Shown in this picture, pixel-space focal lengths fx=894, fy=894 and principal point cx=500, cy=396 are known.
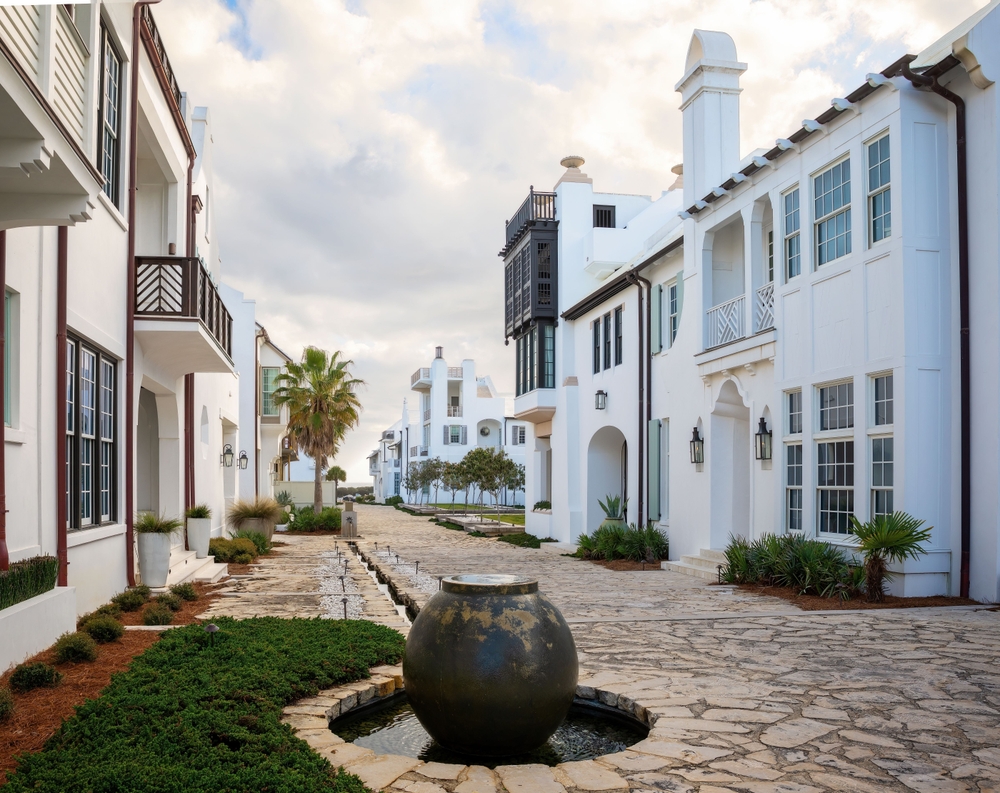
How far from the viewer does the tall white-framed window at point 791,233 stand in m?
14.5

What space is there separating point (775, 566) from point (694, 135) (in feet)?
28.9

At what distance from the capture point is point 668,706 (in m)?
6.46

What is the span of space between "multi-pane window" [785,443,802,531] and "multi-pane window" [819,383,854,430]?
0.95m

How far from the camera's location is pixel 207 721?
5496mm

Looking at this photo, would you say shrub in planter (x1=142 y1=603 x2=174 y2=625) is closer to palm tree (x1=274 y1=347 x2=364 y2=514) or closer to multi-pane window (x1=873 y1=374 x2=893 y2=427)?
multi-pane window (x1=873 y1=374 x2=893 y2=427)

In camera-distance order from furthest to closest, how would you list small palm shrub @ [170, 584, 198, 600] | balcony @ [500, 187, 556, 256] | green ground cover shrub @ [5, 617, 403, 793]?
1. balcony @ [500, 187, 556, 256]
2. small palm shrub @ [170, 584, 198, 600]
3. green ground cover shrub @ [5, 617, 403, 793]

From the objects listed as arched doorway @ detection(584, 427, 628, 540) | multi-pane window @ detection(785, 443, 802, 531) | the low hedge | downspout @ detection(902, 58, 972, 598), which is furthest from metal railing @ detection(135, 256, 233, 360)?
arched doorway @ detection(584, 427, 628, 540)

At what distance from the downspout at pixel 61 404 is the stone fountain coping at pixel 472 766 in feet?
13.1

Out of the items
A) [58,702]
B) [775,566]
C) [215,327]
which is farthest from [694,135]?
[58,702]

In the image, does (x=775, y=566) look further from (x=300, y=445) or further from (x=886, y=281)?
(x=300, y=445)

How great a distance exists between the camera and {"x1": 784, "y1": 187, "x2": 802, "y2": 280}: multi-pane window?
1452cm

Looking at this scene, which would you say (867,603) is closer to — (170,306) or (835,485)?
(835,485)

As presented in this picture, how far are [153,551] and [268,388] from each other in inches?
1108

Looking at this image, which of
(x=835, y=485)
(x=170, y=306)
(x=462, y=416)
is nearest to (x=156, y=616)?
(x=170, y=306)
